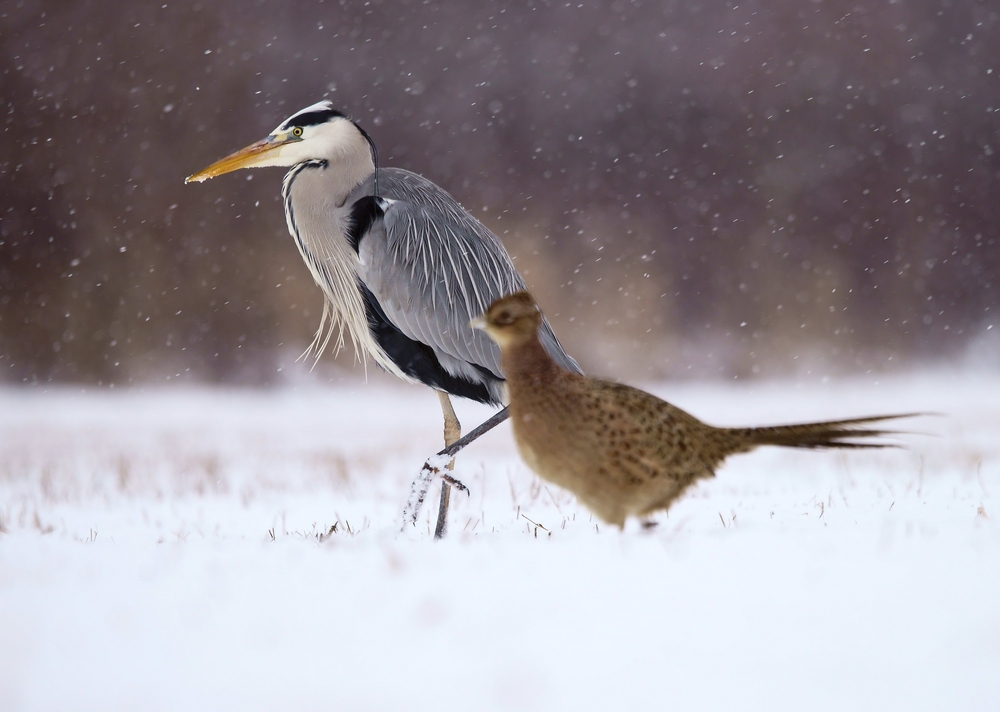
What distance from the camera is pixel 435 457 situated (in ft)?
8.00

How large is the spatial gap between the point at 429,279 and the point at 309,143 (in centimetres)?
58

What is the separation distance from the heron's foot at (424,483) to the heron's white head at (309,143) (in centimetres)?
102

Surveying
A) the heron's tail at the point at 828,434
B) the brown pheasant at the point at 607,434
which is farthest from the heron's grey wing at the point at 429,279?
the heron's tail at the point at 828,434

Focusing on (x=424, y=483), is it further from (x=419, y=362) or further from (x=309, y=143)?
(x=309, y=143)

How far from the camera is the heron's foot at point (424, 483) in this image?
7.84ft

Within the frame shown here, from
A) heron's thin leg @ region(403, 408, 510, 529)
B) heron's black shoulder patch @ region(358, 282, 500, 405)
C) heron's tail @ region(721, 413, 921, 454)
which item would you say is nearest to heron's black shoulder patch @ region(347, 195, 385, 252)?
heron's black shoulder patch @ region(358, 282, 500, 405)

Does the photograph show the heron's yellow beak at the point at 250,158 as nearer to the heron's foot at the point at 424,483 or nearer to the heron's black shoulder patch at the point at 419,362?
the heron's black shoulder patch at the point at 419,362

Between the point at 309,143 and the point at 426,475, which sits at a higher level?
the point at 309,143

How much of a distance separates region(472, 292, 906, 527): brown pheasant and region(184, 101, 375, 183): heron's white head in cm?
108

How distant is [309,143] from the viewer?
2672 mm

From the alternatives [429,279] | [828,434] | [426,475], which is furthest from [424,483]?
[828,434]

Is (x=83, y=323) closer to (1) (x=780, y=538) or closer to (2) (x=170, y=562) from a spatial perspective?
(2) (x=170, y=562)

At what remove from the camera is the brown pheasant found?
5.94 ft

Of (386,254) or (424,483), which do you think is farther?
(386,254)
